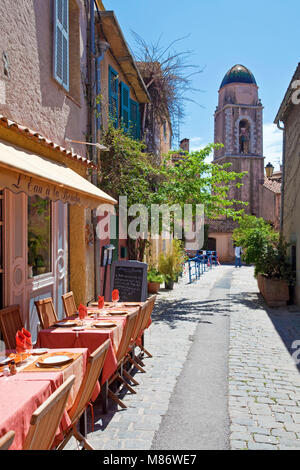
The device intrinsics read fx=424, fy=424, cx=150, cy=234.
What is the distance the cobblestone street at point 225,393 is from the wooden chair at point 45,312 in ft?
4.83

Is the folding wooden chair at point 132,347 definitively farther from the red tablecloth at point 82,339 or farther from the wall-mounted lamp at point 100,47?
the wall-mounted lamp at point 100,47

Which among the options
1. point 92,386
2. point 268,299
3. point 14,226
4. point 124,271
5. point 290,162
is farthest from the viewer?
point 290,162

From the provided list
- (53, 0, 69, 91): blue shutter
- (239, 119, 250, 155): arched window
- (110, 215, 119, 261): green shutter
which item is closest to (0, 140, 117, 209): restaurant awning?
(53, 0, 69, 91): blue shutter

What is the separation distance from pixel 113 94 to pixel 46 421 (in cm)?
1019

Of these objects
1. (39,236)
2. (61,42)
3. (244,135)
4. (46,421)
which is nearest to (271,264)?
(39,236)

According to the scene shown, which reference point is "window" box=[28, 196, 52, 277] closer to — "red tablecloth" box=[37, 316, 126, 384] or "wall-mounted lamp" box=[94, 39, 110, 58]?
"red tablecloth" box=[37, 316, 126, 384]

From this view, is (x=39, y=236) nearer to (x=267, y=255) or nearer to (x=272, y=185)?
(x=267, y=255)

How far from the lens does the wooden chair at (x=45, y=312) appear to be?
589cm

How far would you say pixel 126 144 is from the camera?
34.2 feet

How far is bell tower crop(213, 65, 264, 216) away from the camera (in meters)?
41.4

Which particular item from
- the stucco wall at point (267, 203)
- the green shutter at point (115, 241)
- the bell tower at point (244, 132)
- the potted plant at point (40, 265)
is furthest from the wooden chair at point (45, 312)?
the bell tower at point (244, 132)

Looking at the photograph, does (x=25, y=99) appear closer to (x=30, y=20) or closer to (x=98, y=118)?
(x=30, y=20)
